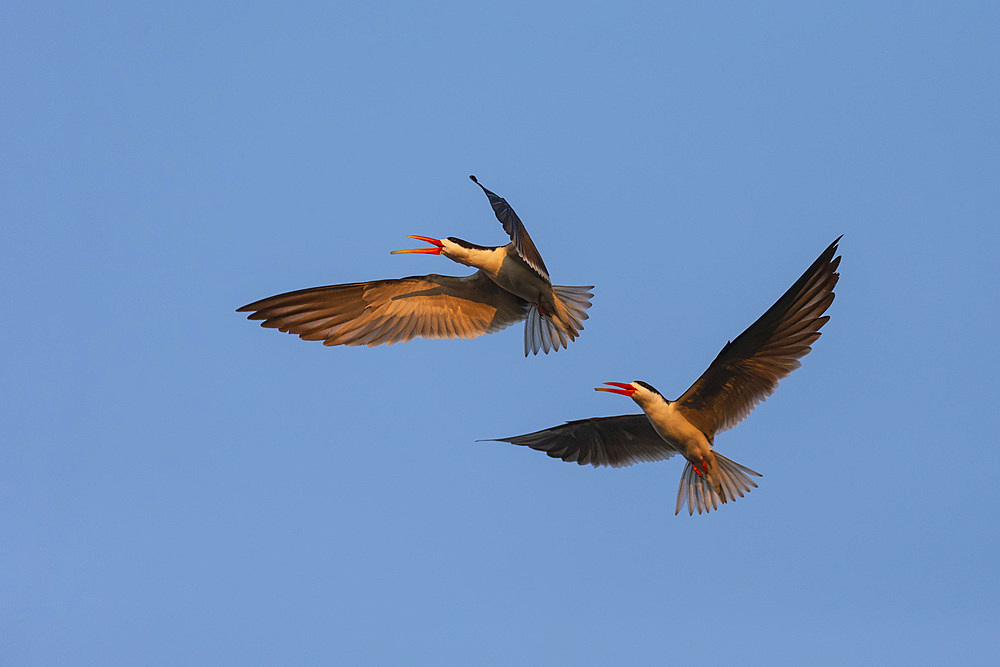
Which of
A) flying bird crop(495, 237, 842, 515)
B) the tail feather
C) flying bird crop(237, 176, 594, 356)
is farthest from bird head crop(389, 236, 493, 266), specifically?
the tail feather

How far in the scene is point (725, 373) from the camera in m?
8.66

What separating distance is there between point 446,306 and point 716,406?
2588 mm

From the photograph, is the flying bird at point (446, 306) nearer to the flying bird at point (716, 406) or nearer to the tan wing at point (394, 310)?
the tan wing at point (394, 310)

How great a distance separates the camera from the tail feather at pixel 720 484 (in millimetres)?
8969

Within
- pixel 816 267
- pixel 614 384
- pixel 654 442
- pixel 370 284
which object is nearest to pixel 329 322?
pixel 370 284

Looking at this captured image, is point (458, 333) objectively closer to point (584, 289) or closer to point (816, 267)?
point (584, 289)

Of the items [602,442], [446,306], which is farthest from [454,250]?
[602,442]

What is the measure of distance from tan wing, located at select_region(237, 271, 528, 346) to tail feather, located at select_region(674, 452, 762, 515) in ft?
7.20

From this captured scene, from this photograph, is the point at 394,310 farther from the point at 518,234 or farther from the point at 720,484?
the point at 720,484

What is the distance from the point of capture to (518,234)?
820 centimetres

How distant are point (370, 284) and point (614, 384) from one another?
2277 millimetres

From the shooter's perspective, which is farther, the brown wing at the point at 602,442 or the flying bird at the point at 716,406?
the brown wing at the point at 602,442

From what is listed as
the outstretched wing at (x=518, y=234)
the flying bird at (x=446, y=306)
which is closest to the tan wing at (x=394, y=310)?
the flying bird at (x=446, y=306)

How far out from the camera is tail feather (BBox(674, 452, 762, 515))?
8.97m
